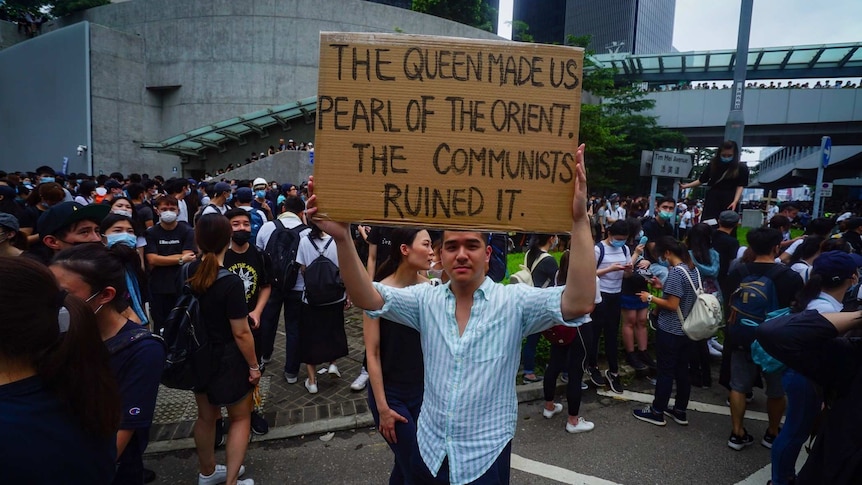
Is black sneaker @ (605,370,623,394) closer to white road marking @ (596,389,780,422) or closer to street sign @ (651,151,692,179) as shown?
white road marking @ (596,389,780,422)

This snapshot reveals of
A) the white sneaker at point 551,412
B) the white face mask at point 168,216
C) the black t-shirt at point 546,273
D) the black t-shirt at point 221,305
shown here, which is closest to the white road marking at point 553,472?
the white sneaker at point 551,412

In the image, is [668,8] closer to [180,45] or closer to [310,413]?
[180,45]

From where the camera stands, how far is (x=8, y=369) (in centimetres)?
150

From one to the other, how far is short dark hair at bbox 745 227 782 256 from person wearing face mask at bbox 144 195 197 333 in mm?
5729

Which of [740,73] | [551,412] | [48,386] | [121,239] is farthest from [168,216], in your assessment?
[740,73]

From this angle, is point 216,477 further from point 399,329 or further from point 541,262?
point 541,262

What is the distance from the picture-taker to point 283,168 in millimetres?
23250

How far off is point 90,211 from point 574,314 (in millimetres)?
3882

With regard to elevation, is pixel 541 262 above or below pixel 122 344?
above

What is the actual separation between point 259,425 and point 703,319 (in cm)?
441

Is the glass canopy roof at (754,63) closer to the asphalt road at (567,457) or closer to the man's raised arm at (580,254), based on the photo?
the asphalt road at (567,457)

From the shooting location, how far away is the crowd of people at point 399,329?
1.60 metres

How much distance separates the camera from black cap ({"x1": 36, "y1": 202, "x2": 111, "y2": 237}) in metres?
3.68

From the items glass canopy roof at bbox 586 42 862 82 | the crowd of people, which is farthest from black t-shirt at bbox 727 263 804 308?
glass canopy roof at bbox 586 42 862 82
